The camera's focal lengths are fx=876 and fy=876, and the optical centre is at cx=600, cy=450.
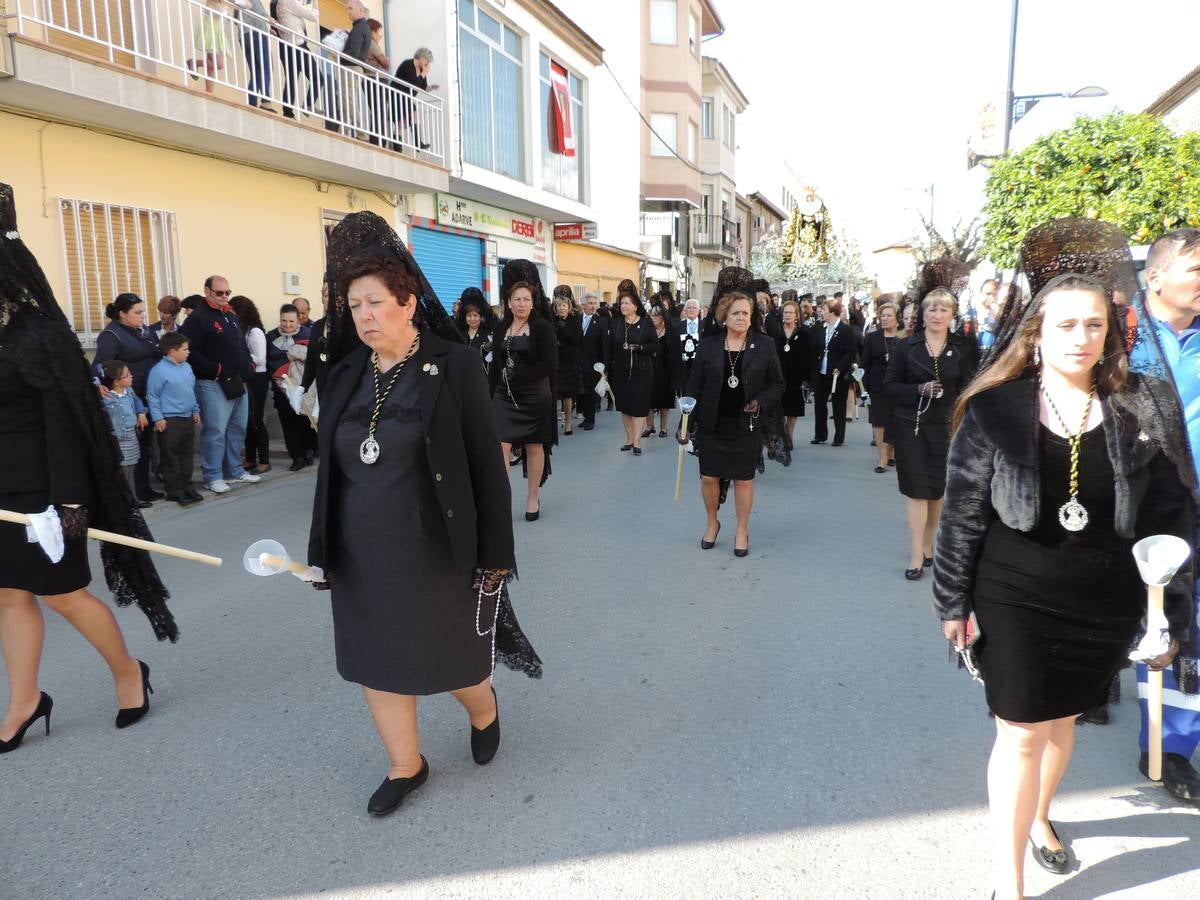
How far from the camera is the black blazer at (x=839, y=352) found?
1112 centimetres

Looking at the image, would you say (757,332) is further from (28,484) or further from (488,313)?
(28,484)

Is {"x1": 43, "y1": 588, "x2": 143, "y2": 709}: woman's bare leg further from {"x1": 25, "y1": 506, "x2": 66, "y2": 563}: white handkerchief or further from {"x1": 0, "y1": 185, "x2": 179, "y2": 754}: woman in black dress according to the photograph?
{"x1": 25, "y1": 506, "x2": 66, "y2": 563}: white handkerchief

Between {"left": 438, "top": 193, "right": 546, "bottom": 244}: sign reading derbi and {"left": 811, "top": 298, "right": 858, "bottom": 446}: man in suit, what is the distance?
7675mm

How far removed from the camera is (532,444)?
7195 millimetres

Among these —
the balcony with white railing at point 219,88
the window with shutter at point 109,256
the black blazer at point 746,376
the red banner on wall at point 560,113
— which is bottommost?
the black blazer at point 746,376

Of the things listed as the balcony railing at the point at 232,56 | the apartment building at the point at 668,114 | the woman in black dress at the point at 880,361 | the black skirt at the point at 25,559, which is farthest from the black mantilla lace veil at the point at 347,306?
the apartment building at the point at 668,114

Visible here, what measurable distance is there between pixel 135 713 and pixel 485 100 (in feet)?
51.4

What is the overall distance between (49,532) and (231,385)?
5.72 metres

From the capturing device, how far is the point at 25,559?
3.23 m

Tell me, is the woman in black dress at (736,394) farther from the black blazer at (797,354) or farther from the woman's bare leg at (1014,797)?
the black blazer at (797,354)

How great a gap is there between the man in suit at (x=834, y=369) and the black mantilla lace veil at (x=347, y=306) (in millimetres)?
8544

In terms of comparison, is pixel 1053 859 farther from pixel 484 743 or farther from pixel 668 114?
pixel 668 114

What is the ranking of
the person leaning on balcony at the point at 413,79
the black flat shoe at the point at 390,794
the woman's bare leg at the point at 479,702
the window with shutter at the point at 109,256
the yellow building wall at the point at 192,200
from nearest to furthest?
the black flat shoe at the point at 390,794, the woman's bare leg at the point at 479,702, the yellow building wall at the point at 192,200, the window with shutter at the point at 109,256, the person leaning on balcony at the point at 413,79

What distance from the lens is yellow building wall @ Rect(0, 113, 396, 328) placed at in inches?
339
